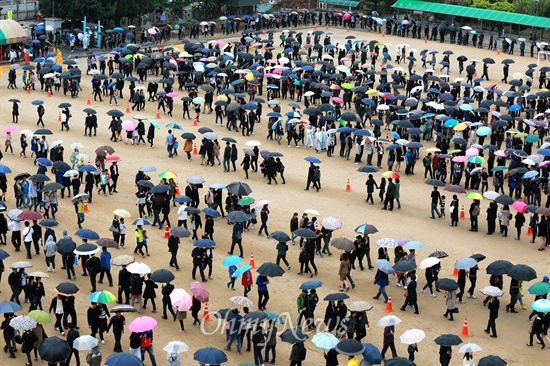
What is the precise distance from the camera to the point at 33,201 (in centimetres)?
3256

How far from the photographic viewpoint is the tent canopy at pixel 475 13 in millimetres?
70137

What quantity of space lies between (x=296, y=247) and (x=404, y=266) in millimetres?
5202

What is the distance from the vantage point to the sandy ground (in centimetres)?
2517

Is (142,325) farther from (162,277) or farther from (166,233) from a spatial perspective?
(166,233)

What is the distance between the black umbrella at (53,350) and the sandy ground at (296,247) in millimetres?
2542

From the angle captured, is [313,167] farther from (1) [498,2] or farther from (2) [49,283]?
(1) [498,2]

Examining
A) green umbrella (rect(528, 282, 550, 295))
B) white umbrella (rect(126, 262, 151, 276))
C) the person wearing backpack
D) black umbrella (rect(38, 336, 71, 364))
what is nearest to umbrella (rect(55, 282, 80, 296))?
white umbrella (rect(126, 262, 151, 276))

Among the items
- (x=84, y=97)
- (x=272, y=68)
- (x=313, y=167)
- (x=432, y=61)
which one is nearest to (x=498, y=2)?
(x=432, y=61)

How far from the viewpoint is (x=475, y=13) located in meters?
73.1

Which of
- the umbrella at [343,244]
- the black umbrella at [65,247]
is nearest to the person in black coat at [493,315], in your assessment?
the umbrella at [343,244]

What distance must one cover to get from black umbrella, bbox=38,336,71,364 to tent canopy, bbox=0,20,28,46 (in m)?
39.1

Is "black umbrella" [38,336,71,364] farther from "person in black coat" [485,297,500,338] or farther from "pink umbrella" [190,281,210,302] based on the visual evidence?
"person in black coat" [485,297,500,338]

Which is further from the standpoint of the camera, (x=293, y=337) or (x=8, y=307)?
(x=8, y=307)

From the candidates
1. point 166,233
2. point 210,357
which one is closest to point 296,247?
point 166,233
